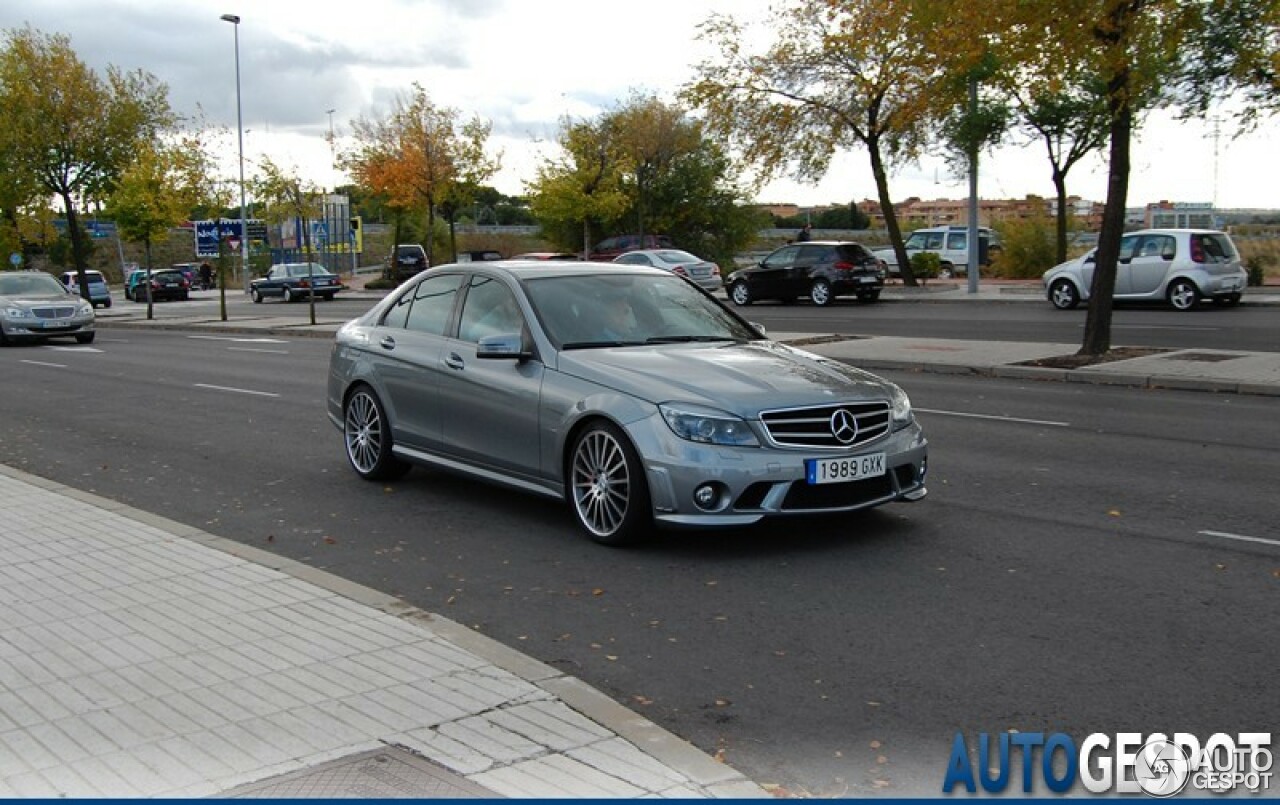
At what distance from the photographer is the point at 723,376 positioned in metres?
7.28

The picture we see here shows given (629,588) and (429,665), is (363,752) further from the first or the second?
(629,588)

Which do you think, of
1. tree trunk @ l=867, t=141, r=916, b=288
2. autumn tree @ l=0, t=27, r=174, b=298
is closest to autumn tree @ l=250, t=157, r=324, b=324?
autumn tree @ l=0, t=27, r=174, b=298

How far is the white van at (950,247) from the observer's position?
1786 inches

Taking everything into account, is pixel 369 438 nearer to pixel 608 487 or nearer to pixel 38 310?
pixel 608 487

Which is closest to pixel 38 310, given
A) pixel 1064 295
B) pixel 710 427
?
pixel 1064 295

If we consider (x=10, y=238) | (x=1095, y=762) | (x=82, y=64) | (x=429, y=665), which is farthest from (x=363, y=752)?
(x=10, y=238)

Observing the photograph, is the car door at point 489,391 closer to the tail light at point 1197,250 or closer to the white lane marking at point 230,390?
the white lane marking at point 230,390

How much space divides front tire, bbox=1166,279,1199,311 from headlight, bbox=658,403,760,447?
2195 cm

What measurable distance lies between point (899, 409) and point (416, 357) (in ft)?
10.9

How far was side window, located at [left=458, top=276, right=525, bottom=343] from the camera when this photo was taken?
27.2 ft

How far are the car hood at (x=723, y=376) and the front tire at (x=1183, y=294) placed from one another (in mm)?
20627

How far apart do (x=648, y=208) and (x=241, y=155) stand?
17.3 metres

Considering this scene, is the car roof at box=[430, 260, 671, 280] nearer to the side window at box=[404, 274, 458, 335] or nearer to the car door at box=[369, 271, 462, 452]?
the side window at box=[404, 274, 458, 335]

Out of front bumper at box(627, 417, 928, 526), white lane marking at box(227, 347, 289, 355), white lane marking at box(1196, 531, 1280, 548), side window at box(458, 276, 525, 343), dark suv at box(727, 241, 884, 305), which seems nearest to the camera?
front bumper at box(627, 417, 928, 526)
